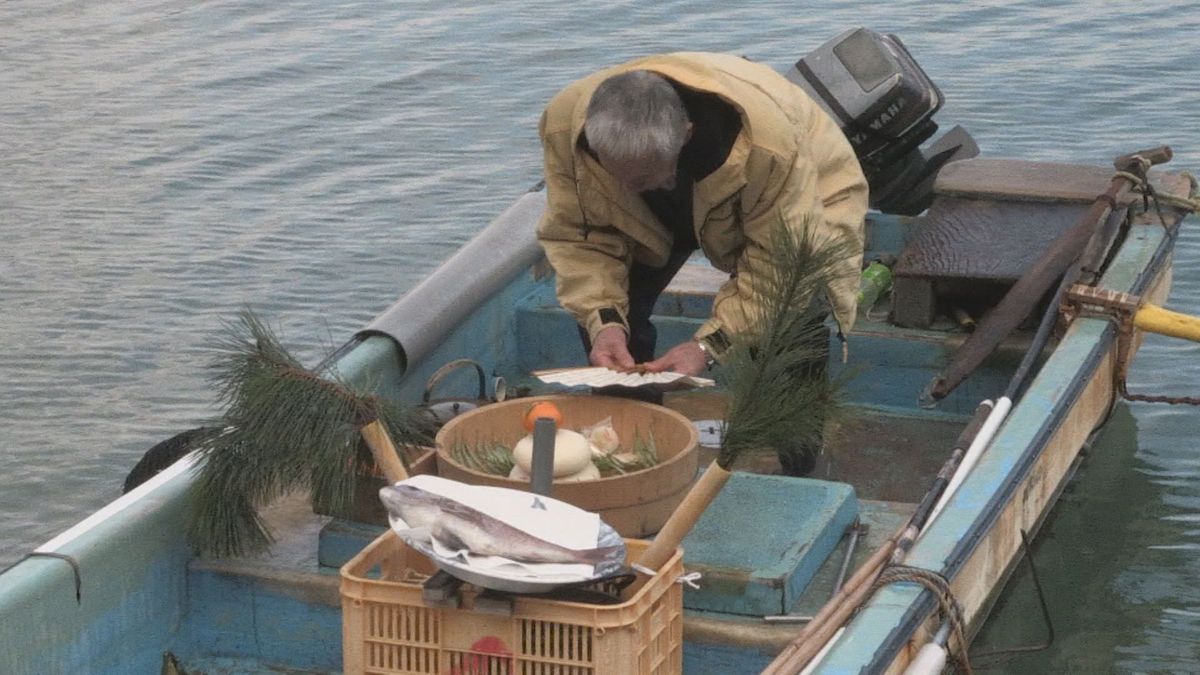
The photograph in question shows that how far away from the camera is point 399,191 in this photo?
962cm

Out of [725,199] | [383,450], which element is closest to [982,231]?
[725,199]

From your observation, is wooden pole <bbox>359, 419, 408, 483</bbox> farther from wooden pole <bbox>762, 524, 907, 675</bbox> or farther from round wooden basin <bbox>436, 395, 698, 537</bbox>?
→ wooden pole <bbox>762, 524, 907, 675</bbox>

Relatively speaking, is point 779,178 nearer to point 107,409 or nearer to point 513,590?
point 513,590

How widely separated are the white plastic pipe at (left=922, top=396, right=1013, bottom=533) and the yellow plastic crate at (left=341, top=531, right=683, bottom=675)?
29.9 inches

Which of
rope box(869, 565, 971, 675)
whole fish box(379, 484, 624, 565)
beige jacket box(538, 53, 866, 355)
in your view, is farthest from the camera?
beige jacket box(538, 53, 866, 355)

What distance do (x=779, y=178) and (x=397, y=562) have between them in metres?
1.17

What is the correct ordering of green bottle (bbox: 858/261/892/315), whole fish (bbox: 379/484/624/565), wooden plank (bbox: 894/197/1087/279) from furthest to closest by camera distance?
green bottle (bbox: 858/261/892/315)
wooden plank (bbox: 894/197/1087/279)
whole fish (bbox: 379/484/624/565)

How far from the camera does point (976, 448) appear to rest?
413cm

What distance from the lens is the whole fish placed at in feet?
10.4

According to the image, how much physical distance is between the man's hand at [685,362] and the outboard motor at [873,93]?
2034mm

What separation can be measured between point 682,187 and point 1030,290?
136 cm

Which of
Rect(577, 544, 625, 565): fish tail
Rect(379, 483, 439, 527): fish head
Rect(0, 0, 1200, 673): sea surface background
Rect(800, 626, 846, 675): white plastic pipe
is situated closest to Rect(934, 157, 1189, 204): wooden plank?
Rect(0, 0, 1200, 673): sea surface background

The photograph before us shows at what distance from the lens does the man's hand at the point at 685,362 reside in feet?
13.3

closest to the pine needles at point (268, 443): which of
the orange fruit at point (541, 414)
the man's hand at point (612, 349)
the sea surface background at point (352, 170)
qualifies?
the orange fruit at point (541, 414)
